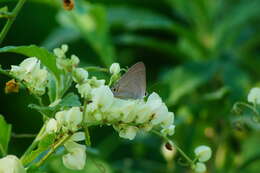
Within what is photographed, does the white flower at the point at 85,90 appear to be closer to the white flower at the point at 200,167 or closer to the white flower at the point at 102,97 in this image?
the white flower at the point at 102,97

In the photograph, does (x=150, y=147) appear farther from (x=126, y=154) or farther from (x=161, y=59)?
(x=161, y=59)

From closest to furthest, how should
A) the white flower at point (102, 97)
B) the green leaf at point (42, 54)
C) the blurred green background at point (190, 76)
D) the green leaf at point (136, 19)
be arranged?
1. the white flower at point (102, 97)
2. the green leaf at point (42, 54)
3. the blurred green background at point (190, 76)
4. the green leaf at point (136, 19)

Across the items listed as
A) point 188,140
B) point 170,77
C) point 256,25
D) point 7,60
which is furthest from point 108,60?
point 7,60

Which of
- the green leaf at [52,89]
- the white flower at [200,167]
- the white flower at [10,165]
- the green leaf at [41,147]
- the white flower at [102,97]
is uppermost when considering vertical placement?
the white flower at [200,167]

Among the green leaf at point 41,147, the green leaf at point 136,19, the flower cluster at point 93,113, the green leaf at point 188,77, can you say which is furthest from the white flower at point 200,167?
the green leaf at point 136,19

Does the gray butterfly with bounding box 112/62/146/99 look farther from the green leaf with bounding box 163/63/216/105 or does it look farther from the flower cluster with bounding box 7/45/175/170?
the green leaf with bounding box 163/63/216/105

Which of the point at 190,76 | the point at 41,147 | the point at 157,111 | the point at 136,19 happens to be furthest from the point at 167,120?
the point at 136,19
